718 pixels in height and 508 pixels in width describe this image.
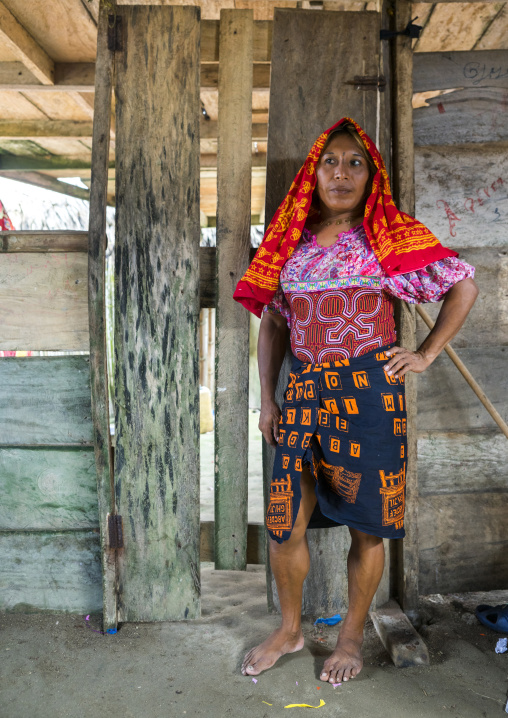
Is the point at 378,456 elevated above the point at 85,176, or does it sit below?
below

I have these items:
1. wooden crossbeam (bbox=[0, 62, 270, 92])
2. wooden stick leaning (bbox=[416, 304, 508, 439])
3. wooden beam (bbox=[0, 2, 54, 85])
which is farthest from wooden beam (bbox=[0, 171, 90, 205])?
wooden stick leaning (bbox=[416, 304, 508, 439])

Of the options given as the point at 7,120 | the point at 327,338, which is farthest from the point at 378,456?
the point at 7,120

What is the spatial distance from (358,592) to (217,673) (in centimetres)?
61

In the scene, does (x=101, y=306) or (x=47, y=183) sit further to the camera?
(x=47, y=183)

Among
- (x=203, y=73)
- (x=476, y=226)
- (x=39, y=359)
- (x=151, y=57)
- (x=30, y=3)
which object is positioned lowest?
(x=39, y=359)

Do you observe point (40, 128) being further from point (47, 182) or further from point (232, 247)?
point (232, 247)

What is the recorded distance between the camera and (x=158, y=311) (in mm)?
2348

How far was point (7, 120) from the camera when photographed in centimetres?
567

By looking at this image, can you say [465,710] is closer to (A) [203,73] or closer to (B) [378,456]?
(B) [378,456]

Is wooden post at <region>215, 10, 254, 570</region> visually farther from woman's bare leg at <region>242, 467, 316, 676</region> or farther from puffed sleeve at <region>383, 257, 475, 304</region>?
puffed sleeve at <region>383, 257, 475, 304</region>

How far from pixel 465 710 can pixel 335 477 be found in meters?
0.86

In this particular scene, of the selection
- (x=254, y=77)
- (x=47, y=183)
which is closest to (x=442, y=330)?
(x=254, y=77)

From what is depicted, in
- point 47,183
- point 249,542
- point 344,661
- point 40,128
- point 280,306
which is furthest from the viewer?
point 47,183

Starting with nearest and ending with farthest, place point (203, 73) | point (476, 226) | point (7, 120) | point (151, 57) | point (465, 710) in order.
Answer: point (465, 710) → point (151, 57) → point (476, 226) → point (203, 73) → point (7, 120)
